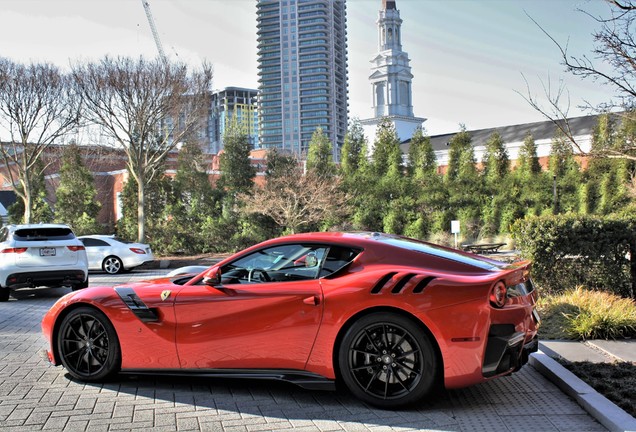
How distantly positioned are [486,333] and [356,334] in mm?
974

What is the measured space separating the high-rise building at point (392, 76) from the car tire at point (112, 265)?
78.7 m

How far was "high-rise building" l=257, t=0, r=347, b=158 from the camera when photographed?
144m

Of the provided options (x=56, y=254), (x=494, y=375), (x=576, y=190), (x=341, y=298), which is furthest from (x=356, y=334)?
(x=576, y=190)

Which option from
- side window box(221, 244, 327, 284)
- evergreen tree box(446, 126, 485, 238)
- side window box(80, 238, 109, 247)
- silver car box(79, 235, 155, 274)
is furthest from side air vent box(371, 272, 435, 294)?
evergreen tree box(446, 126, 485, 238)

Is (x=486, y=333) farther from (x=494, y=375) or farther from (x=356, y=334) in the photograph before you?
(x=356, y=334)

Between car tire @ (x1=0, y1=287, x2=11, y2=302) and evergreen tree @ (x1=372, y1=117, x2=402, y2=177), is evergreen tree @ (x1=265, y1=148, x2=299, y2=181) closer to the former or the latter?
evergreen tree @ (x1=372, y1=117, x2=402, y2=177)

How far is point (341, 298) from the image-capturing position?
4.53 m

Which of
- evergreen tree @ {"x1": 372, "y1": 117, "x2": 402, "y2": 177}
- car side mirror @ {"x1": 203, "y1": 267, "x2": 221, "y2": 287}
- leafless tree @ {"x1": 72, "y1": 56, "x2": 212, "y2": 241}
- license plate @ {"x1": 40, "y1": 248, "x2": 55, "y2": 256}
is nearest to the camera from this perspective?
car side mirror @ {"x1": 203, "y1": 267, "x2": 221, "y2": 287}

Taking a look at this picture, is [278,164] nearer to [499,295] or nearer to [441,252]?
[441,252]

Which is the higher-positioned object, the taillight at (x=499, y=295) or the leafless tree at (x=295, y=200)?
the leafless tree at (x=295, y=200)

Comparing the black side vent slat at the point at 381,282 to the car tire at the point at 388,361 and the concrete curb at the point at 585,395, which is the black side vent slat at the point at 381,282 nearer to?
the car tire at the point at 388,361

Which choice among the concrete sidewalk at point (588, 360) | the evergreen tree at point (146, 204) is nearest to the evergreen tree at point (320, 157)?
the evergreen tree at point (146, 204)

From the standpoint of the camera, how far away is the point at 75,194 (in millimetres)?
31484

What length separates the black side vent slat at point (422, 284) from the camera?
4.39 m
